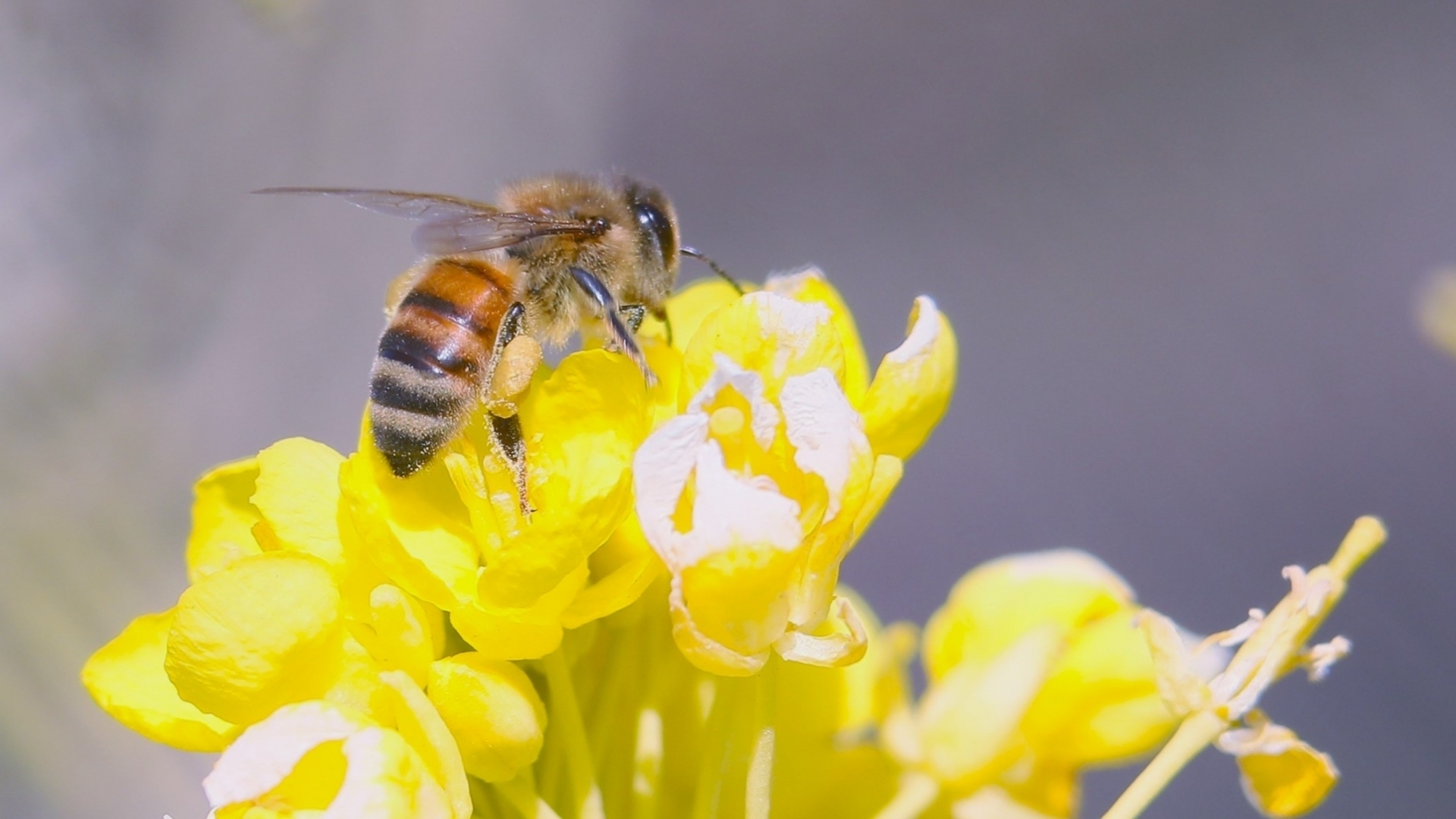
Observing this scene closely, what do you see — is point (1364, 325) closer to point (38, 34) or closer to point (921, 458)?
point (921, 458)

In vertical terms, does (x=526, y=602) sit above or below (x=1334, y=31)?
below

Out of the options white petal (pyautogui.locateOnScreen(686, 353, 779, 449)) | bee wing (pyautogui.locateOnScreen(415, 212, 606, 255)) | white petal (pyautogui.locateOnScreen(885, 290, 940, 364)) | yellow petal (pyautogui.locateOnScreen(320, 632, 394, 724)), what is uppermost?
→ bee wing (pyautogui.locateOnScreen(415, 212, 606, 255))

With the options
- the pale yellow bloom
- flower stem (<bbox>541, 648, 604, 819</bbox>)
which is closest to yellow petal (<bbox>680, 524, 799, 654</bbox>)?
flower stem (<bbox>541, 648, 604, 819</bbox>)

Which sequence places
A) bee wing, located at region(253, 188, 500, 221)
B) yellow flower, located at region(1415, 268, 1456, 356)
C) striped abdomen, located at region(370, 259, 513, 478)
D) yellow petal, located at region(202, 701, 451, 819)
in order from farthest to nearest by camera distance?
yellow flower, located at region(1415, 268, 1456, 356) < bee wing, located at region(253, 188, 500, 221) < striped abdomen, located at region(370, 259, 513, 478) < yellow petal, located at region(202, 701, 451, 819)

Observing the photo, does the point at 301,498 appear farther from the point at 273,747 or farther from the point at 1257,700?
the point at 1257,700

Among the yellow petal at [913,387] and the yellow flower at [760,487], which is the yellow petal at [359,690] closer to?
the yellow flower at [760,487]

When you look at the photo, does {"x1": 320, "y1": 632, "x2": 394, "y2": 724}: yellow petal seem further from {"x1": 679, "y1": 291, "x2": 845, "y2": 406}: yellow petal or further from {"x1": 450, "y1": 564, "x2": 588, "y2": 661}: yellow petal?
{"x1": 679, "y1": 291, "x2": 845, "y2": 406}: yellow petal

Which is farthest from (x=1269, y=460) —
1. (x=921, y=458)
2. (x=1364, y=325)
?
(x=921, y=458)

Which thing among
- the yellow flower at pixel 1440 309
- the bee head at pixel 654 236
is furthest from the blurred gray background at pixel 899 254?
the bee head at pixel 654 236
